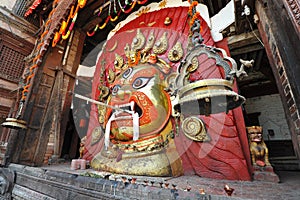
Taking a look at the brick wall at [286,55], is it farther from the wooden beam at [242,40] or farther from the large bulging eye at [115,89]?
the large bulging eye at [115,89]

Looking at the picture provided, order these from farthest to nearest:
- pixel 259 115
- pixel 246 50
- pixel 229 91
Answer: pixel 259 115 < pixel 246 50 < pixel 229 91

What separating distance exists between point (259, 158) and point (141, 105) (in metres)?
2.11

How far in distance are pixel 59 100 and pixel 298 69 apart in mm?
5444

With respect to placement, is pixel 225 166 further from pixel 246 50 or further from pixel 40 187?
pixel 40 187

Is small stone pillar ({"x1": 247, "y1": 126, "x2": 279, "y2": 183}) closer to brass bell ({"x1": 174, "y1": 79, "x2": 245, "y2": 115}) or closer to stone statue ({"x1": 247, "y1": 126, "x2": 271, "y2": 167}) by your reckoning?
stone statue ({"x1": 247, "y1": 126, "x2": 271, "y2": 167})

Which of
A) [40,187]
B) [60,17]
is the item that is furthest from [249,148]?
[60,17]

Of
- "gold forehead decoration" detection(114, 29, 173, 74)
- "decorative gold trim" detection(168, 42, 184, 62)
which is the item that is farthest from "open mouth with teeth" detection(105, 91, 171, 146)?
"decorative gold trim" detection(168, 42, 184, 62)

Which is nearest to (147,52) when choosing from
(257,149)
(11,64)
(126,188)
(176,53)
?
(176,53)

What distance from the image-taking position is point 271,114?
17.7 ft

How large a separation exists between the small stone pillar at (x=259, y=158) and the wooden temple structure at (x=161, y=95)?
0.01m

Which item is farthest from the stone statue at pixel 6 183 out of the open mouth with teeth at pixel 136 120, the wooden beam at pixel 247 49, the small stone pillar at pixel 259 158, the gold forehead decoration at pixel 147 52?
the wooden beam at pixel 247 49

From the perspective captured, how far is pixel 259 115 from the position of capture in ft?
18.2

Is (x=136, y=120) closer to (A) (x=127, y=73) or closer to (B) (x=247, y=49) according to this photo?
(A) (x=127, y=73)

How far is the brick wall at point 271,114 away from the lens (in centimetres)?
506
